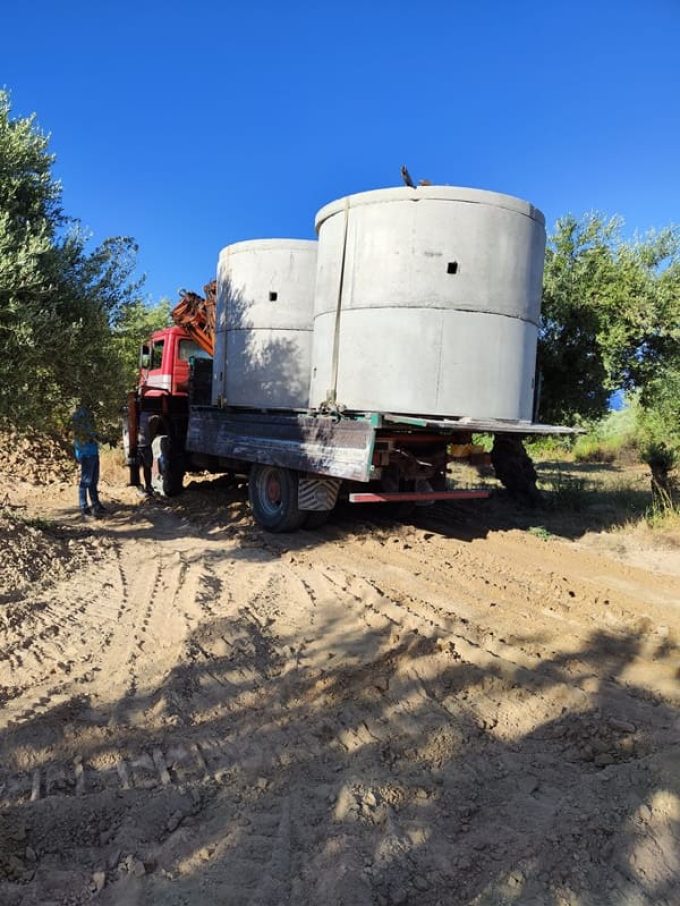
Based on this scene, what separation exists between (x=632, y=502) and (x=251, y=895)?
10276 mm

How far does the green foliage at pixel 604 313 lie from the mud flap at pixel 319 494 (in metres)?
4.86

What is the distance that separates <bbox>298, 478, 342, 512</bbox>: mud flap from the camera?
7996 millimetres

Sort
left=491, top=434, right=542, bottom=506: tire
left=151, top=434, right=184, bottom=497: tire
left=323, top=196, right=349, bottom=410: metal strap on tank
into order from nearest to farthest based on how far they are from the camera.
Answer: left=323, top=196, right=349, bottom=410: metal strap on tank
left=491, top=434, right=542, bottom=506: tire
left=151, top=434, right=184, bottom=497: tire

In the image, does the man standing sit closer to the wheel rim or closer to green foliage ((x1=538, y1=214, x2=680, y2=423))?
the wheel rim

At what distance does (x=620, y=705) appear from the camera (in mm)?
3799

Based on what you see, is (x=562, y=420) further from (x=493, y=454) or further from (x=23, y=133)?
(x=23, y=133)

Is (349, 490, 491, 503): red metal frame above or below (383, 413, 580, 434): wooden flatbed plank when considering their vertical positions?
below

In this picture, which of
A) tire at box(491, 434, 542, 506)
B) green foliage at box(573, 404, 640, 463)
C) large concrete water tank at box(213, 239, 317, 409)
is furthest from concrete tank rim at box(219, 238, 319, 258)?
green foliage at box(573, 404, 640, 463)

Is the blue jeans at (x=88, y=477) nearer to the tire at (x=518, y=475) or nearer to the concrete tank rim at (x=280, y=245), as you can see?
the concrete tank rim at (x=280, y=245)

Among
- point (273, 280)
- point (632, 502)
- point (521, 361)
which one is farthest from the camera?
point (632, 502)

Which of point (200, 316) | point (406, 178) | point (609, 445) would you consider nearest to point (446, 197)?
point (406, 178)

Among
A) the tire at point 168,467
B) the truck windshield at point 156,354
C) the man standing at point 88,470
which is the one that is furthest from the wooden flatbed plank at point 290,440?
the truck windshield at point 156,354

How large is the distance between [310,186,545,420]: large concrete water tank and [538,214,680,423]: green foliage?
2944mm

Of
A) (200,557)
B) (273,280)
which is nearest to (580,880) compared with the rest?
(200,557)
